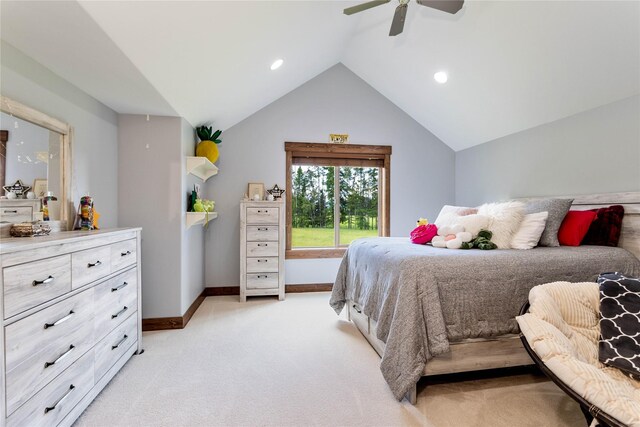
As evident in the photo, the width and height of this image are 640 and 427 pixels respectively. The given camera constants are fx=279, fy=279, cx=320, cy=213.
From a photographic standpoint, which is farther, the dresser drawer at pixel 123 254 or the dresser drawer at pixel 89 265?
the dresser drawer at pixel 123 254

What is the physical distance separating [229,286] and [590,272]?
3613 millimetres

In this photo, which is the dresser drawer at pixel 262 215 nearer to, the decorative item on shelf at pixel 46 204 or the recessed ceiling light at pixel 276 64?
the recessed ceiling light at pixel 276 64

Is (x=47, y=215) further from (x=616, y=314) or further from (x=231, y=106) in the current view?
(x=616, y=314)

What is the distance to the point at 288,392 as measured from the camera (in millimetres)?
1727

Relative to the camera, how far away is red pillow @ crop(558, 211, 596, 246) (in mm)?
2225

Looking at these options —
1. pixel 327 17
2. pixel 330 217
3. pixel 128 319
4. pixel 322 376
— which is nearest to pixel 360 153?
pixel 330 217

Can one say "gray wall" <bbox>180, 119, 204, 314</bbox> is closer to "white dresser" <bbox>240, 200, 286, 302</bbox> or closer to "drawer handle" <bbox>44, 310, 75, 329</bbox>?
"white dresser" <bbox>240, 200, 286, 302</bbox>

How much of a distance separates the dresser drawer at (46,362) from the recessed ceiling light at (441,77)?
372 cm

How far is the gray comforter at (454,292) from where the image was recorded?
1.58 metres

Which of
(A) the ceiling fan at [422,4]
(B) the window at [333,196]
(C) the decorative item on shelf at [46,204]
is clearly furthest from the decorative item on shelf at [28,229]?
(B) the window at [333,196]

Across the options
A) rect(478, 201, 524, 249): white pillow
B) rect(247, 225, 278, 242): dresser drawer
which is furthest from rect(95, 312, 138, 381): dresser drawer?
rect(478, 201, 524, 249): white pillow

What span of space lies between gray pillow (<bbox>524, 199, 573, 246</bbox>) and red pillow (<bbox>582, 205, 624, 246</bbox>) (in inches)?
8.5

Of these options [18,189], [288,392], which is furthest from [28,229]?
[288,392]

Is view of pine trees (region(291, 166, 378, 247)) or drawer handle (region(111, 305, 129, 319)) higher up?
view of pine trees (region(291, 166, 378, 247))
